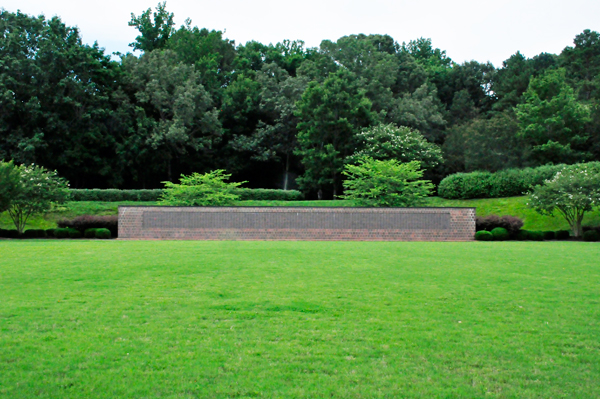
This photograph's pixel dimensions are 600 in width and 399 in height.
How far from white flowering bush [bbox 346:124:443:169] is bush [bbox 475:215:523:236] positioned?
38.7 ft

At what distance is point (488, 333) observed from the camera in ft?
18.8

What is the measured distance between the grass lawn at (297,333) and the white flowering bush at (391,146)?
25335 mm

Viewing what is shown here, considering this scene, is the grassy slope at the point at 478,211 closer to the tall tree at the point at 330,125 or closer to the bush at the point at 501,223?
the bush at the point at 501,223

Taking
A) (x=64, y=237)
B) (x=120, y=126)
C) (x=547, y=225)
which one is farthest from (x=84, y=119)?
(x=547, y=225)

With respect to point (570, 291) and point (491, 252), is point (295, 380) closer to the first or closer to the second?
point (570, 291)

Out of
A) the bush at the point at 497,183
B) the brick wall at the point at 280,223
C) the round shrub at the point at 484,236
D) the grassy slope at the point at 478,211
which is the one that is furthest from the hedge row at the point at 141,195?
the round shrub at the point at 484,236

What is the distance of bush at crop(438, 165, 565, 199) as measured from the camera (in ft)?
105

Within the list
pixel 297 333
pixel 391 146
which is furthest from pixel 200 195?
pixel 297 333

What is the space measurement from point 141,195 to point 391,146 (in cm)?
1633

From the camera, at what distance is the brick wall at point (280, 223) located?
23094 millimetres

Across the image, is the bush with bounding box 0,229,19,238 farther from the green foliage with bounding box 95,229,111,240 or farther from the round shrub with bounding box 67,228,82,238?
the green foliage with bounding box 95,229,111,240

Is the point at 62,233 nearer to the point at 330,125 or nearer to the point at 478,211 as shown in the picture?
the point at 330,125

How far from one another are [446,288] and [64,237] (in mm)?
18903

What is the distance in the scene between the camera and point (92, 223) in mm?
23312
